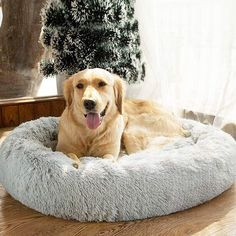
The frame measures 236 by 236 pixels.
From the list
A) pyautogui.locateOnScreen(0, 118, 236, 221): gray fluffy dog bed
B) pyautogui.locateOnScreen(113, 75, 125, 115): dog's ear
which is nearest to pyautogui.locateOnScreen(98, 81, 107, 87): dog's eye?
pyautogui.locateOnScreen(113, 75, 125, 115): dog's ear

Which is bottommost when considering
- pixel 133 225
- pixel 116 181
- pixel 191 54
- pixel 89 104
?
pixel 133 225

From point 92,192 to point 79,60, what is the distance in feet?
4.15

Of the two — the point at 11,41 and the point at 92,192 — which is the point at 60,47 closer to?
the point at 11,41

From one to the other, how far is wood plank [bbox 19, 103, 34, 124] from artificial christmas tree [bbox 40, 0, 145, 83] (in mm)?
632

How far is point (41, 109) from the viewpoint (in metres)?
3.14

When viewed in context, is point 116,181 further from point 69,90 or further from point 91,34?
point 91,34

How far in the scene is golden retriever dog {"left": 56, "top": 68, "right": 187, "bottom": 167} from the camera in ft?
5.73

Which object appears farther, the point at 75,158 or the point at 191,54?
the point at 191,54

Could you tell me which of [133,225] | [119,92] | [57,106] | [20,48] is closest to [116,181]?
[133,225]

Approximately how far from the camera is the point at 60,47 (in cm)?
254

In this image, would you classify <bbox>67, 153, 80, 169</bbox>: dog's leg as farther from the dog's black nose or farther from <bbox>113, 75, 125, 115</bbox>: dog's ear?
<bbox>113, 75, 125, 115</bbox>: dog's ear

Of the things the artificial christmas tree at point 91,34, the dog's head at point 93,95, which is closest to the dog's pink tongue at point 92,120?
the dog's head at point 93,95

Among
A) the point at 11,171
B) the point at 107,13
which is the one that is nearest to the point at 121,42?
the point at 107,13

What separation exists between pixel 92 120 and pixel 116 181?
389 mm
